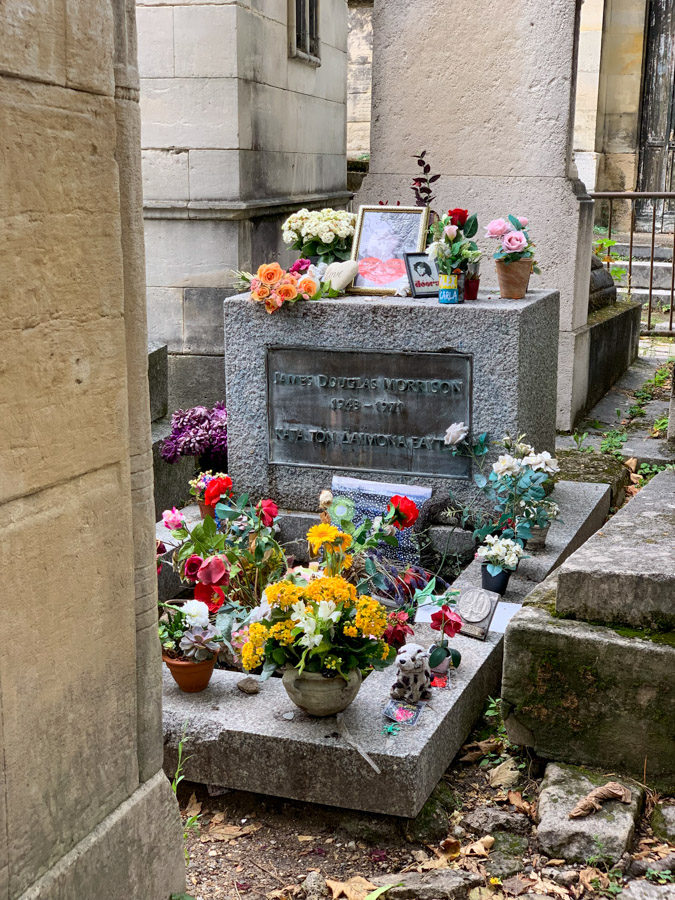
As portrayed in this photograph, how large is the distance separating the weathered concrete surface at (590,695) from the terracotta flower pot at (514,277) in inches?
83.4

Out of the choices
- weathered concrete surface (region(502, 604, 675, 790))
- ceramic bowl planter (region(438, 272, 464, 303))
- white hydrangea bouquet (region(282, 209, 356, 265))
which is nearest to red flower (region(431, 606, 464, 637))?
weathered concrete surface (region(502, 604, 675, 790))

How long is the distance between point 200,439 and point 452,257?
5.44ft

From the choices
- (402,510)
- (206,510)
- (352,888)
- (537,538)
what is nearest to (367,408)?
(206,510)

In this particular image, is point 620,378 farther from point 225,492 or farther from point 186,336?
point 225,492

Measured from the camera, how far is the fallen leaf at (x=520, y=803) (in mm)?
3271

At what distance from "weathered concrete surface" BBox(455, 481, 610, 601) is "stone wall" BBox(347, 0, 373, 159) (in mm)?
8646

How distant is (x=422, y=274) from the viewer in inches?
205

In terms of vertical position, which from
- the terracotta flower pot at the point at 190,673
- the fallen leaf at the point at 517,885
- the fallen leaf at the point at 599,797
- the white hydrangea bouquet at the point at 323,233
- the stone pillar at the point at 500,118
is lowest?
the fallen leaf at the point at 517,885

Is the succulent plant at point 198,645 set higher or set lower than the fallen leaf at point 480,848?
higher

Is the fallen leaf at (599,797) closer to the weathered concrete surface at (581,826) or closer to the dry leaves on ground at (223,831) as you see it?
the weathered concrete surface at (581,826)

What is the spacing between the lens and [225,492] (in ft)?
15.5

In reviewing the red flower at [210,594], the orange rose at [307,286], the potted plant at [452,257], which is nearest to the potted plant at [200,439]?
the orange rose at [307,286]

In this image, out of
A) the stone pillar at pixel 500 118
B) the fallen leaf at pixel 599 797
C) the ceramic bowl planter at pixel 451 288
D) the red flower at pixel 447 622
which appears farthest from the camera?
the stone pillar at pixel 500 118

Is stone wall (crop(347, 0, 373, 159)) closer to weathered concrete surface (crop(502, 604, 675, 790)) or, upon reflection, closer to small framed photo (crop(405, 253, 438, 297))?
small framed photo (crop(405, 253, 438, 297))
